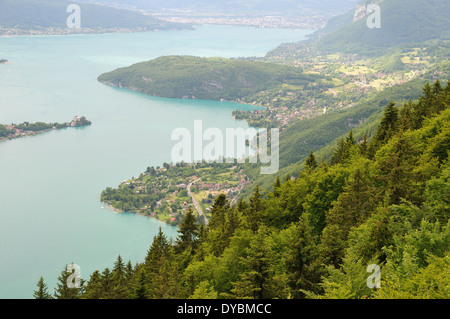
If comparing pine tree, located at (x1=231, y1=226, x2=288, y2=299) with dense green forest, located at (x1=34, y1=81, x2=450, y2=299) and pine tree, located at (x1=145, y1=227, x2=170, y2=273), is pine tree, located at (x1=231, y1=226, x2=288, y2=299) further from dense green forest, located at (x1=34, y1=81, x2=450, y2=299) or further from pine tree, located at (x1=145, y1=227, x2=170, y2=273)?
pine tree, located at (x1=145, y1=227, x2=170, y2=273)

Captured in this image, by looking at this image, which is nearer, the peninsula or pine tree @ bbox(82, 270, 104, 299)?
pine tree @ bbox(82, 270, 104, 299)

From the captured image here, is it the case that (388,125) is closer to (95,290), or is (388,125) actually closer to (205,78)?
(95,290)

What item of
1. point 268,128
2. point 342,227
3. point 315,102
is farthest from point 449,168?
point 315,102

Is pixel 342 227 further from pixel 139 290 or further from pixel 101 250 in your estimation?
pixel 101 250

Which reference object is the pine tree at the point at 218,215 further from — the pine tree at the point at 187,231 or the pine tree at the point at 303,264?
the pine tree at the point at 303,264

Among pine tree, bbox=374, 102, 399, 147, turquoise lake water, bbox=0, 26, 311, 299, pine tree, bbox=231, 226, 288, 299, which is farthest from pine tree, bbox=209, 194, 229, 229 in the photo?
turquoise lake water, bbox=0, 26, 311, 299
